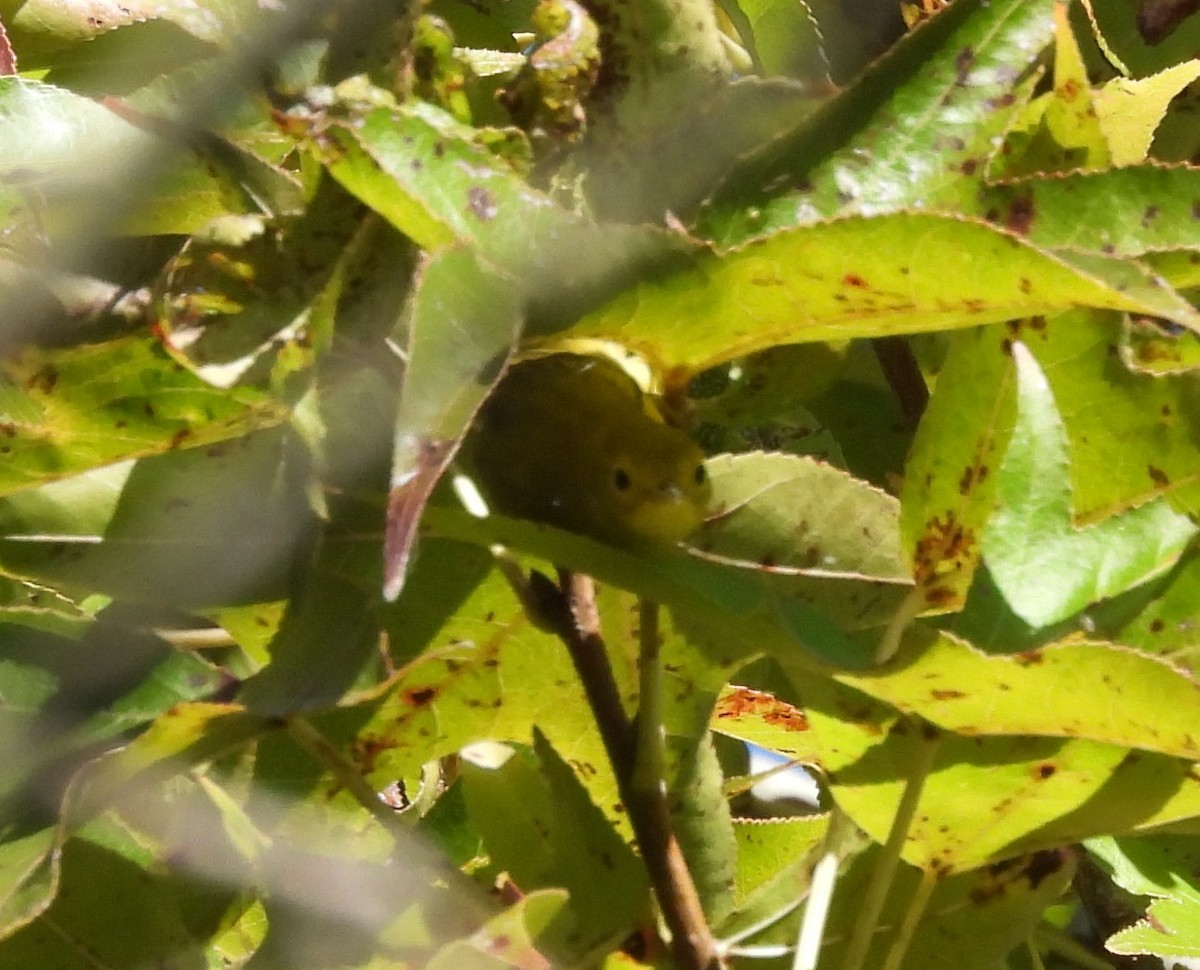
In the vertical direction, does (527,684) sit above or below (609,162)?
below

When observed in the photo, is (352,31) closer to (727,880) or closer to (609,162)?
(609,162)

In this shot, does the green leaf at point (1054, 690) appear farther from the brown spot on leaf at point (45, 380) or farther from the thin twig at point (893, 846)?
the brown spot on leaf at point (45, 380)

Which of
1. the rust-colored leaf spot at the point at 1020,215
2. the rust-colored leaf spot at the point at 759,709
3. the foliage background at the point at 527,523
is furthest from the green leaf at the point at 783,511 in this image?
the rust-colored leaf spot at the point at 759,709

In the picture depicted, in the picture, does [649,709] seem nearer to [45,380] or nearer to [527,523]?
[527,523]

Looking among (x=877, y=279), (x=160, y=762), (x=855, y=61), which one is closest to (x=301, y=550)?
(x=160, y=762)

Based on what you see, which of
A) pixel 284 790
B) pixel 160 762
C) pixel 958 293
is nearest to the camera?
pixel 958 293

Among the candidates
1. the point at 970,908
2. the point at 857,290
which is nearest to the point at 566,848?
the point at 970,908
